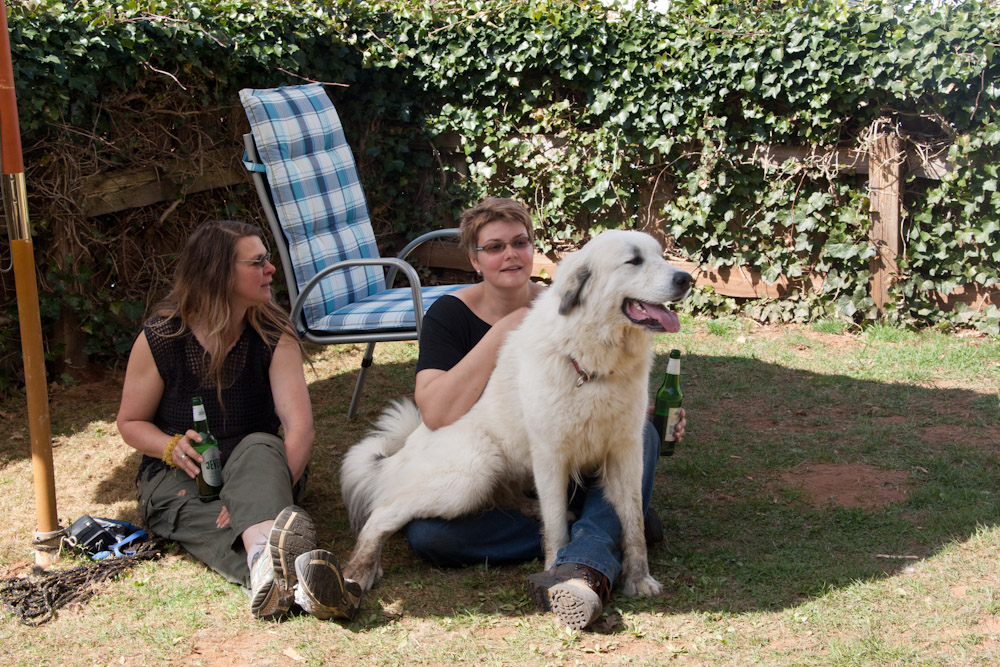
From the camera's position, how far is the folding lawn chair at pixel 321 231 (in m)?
3.99

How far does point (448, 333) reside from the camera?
306cm

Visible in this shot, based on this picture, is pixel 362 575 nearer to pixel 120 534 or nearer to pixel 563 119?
pixel 120 534

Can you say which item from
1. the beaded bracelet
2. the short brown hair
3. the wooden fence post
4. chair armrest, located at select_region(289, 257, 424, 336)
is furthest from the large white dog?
the wooden fence post

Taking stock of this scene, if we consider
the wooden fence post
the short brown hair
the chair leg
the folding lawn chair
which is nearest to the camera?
the short brown hair

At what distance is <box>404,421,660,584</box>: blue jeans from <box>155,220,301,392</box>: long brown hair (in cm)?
91

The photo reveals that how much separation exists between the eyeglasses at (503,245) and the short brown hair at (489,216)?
0.03 meters

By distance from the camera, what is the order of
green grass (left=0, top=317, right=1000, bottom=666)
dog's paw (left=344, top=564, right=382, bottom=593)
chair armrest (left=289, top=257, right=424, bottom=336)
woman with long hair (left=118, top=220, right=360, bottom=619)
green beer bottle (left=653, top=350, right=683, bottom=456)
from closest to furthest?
green grass (left=0, top=317, right=1000, bottom=666)
dog's paw (left=344, top=564, right=382, bottom=593)
woman with long hair (left=118, top=220, right=360, bottom=619)
green beer bottle (left=653, top=350, right=683, bottom=456)
chair armrest (left=289, top=257, right=424, bottom=336)

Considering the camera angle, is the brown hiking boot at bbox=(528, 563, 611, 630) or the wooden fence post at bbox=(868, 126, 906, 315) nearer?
the brown hiking boot at bbox=(528, 563, 611, 630)

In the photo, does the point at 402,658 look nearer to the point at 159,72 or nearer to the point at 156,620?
the point at 156,620

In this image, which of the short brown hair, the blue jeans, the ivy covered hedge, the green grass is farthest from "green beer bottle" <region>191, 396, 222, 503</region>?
the ivy covered hedge

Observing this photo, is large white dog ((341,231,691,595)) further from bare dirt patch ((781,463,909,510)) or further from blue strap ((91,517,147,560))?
bare dirt patch ((781,463,909,510))

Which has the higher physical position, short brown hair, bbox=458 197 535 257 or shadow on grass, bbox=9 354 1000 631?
short brown hair, bbox=458 197 535 257

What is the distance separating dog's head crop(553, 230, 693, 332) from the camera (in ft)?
7.97

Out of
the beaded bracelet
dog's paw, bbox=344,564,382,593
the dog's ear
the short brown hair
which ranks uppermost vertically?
the short brown hair
